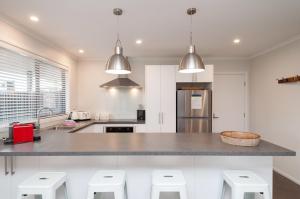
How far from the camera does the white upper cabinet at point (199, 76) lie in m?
3.97

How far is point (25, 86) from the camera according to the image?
9.08ft

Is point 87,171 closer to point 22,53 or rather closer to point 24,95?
point 24,95

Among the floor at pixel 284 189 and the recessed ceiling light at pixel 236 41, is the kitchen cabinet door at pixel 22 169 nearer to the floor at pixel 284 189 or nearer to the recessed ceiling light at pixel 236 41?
the floor at pixel 284 189

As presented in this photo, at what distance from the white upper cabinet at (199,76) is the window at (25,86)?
2569 millimetres

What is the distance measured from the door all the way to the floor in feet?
5.05

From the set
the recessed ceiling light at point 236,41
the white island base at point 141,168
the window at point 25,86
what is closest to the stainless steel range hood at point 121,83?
the window at point 25,86

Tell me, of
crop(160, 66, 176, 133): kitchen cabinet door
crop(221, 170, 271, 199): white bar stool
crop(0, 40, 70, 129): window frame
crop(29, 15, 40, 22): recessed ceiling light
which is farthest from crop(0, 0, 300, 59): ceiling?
crop(221, 170, 271, 199): white bar stool

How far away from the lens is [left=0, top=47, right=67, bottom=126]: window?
2.38 metres

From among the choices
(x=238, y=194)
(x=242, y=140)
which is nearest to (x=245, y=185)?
(x=238, y=194)

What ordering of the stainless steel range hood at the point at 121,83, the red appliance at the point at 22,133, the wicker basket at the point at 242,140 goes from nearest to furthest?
the wicker basket at the point at 242,140 < the red appliance at the point at 22,133 < the stainless steel range hood at the point at 121,83

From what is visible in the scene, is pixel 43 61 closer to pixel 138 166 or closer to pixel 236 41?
pixel 138 166

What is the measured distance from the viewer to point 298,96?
9.91ft

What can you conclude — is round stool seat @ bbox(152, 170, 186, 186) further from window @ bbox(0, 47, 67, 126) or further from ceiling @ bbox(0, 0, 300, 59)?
window @ bbox(0, 47, 67, 126)

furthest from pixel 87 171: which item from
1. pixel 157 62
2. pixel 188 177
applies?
pixel 157 62
